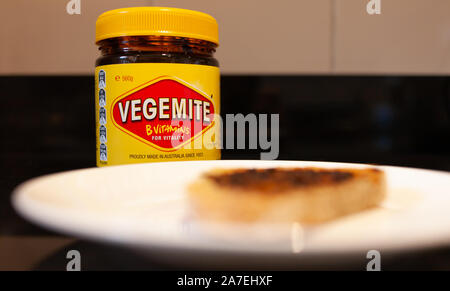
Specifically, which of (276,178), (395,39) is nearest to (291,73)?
(395,39)

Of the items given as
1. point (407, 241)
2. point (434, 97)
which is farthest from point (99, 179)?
point (434, 97)

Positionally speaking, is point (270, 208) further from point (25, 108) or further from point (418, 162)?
point (25, 108)

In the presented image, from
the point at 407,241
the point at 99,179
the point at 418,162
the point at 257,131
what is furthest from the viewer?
the point at 257,131

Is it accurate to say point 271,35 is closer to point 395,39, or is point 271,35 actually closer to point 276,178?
point 395,39

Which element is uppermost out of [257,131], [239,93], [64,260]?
[239,93]

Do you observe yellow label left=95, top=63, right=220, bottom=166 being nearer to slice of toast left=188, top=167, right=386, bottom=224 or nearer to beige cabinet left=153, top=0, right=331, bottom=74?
slice of toast left=188, top=167, right=386, bottom=224

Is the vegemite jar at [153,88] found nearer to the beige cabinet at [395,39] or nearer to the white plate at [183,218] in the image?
the white plate at [183,218]

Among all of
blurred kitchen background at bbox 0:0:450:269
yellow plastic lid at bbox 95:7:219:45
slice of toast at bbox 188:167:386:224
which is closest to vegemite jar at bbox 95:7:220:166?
yellow plastic lid at bbox 95:7:219:45
